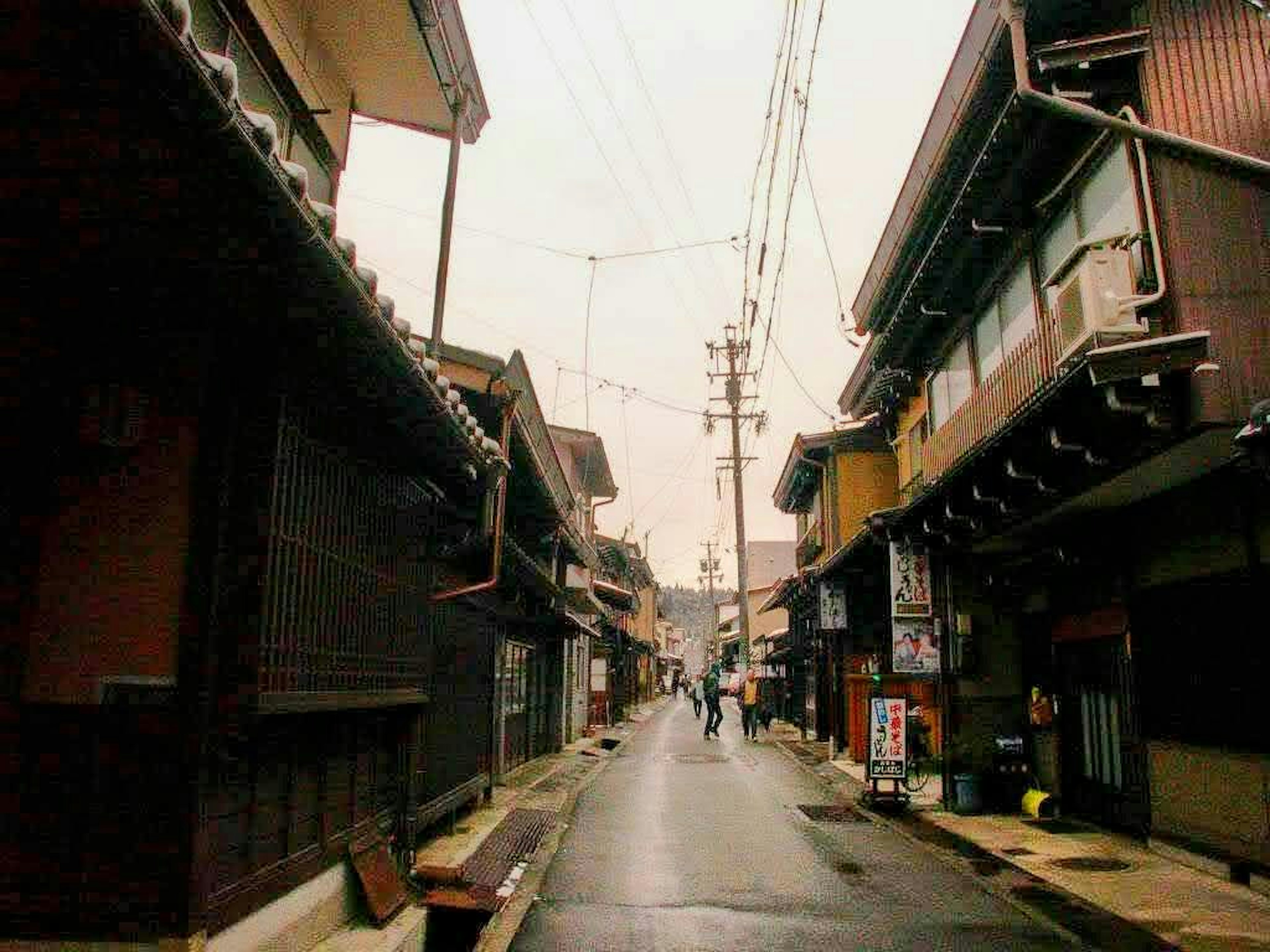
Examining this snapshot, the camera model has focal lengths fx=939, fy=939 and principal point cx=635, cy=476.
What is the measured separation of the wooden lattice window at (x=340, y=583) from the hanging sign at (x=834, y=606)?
17.3 metres

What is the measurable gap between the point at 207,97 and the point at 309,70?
8262 mm

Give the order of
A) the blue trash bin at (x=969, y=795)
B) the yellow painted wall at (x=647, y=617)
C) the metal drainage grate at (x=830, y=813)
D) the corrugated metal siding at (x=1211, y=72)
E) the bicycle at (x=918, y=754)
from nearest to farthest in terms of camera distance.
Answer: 1. the corrugated metal siding at (x=1211, y=72)
2. the blue trash bin at (x=969, y=795)
3. the metal drainage grate at (x=830, y=813)
4. the bicycle at (x=918, y=754)
5. the yellow painted wall at (x=647, y=617)

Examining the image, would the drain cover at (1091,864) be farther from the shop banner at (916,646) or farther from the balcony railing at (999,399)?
the balcony railing at (999,399)

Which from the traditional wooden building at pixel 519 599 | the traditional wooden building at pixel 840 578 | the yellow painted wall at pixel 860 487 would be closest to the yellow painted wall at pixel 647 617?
the traditional wooden building at pixel 840 578

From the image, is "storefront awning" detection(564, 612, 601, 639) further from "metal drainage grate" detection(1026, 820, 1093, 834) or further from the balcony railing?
"metal drainage grate" detection(1026, 820, 1093, 834)

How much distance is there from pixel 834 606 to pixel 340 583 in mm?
20157

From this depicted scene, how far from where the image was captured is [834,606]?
26.0 meters

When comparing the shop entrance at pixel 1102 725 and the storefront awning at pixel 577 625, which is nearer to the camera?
the shop entrance at pixel 1102 725

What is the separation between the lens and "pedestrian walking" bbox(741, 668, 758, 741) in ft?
112

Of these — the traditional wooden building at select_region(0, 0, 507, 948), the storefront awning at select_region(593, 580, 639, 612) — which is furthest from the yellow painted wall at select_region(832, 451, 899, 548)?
the traditional wooden building at select_region(0, 0, 507, 948)

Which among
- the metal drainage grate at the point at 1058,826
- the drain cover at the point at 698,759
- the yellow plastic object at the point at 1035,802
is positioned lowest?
the drain cover at the point at 698,759

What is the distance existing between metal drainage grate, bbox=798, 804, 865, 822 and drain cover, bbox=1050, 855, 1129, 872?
4243mm

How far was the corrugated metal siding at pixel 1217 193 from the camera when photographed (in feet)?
31.5

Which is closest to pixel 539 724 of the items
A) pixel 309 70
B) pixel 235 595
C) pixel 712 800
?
pixel 712 800
